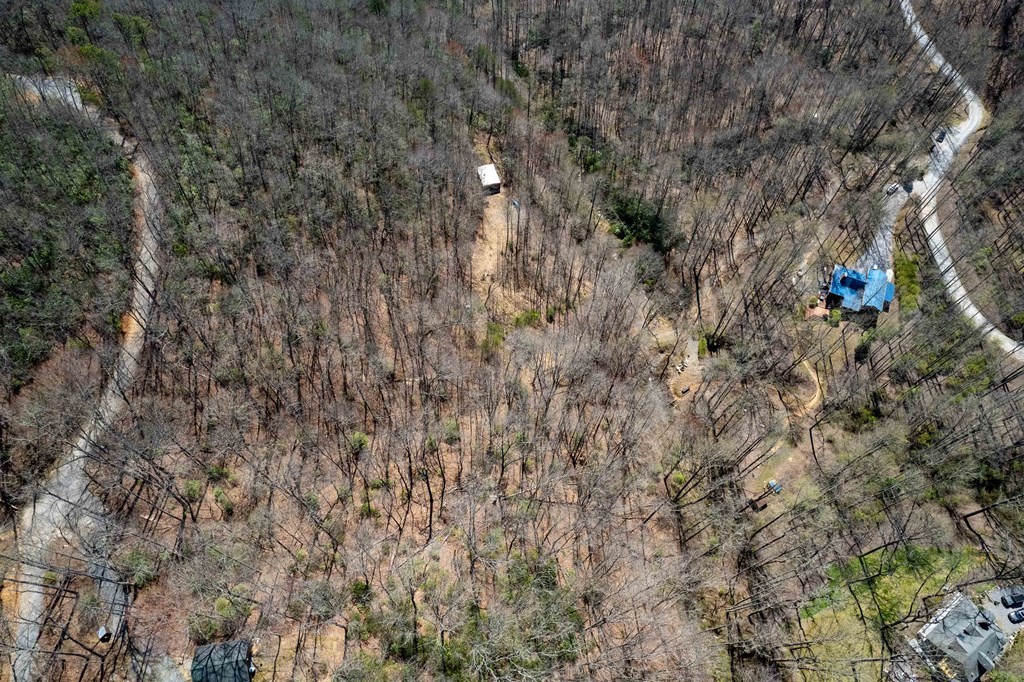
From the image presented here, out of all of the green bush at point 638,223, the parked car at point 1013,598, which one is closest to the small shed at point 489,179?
the green bush at point 638,223

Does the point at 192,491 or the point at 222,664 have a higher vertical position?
the point at 192,491

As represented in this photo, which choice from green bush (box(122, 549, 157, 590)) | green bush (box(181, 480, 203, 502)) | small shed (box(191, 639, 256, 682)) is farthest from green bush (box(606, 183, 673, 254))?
green bush (box(122, 549, 157, 590))

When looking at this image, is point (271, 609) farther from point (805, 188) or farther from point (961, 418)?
point (805, 188)

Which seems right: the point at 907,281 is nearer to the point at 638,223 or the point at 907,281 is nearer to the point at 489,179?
the point at 638,223

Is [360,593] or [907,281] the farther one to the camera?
[907,281]

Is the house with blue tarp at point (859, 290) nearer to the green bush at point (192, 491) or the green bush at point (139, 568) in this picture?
the green bush at point (192, 491)

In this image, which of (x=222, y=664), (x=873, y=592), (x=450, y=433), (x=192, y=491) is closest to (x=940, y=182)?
(x=873, y=592)
